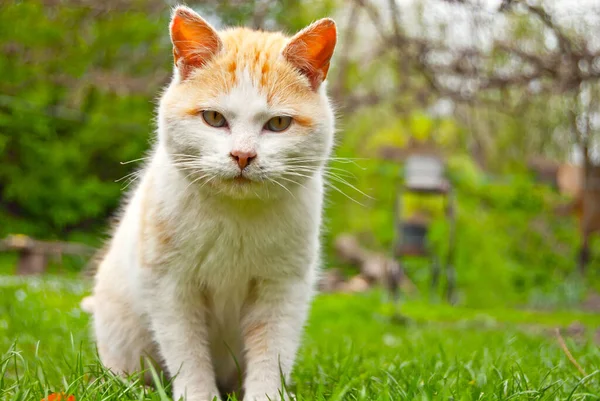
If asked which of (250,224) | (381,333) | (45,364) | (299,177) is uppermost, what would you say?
(299,177)

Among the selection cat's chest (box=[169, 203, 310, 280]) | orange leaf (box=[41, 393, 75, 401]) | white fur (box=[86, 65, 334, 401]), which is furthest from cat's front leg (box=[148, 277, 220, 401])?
orange leaf (box=[41, 393, 75, 401])

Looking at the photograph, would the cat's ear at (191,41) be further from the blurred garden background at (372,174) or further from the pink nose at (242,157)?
the blurred garden background at (372,174)

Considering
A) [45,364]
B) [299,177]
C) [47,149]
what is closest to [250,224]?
[299,177]

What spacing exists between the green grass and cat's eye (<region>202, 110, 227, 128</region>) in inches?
32.7

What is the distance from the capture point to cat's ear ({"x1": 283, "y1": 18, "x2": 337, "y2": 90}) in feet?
6.71

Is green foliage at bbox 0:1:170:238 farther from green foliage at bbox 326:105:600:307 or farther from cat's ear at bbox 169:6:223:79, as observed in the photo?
cat's ear at bbox 169:6:223:79

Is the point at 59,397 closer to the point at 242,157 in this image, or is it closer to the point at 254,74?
the point at 242,157

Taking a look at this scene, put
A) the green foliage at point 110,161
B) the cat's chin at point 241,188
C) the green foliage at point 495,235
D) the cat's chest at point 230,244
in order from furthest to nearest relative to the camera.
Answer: the green foliage at point 110,161
the green foliage at point 495,235
the cat's chest at point 230,244
the cat's chin at point 241,188

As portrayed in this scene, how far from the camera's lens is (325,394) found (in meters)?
1.86

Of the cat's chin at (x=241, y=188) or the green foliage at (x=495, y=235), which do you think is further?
the green foliage at (x=495, y=235)

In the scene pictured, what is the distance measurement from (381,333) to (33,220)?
23.3 feet

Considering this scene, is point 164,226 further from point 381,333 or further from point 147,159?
point 381,333

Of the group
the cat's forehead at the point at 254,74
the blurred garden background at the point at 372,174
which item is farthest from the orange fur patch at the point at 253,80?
the blurred garden background at the point at 372,174

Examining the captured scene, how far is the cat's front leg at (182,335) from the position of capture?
78.6 inches
